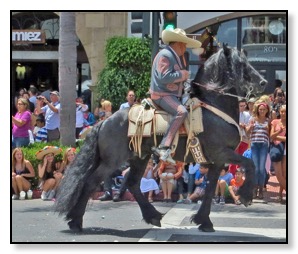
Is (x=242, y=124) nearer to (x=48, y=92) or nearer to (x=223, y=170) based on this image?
(x=223, y=170)

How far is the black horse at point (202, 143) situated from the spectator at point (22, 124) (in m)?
3.38

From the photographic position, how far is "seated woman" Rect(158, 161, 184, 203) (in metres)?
12.1

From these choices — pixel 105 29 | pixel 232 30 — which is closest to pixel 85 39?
pixel 105 29

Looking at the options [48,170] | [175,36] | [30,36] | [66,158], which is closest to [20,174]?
[48,170]

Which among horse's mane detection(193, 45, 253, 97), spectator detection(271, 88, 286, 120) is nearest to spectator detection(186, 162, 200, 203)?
spectator detection(271, 88, 286, 120)

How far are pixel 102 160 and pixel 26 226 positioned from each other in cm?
134

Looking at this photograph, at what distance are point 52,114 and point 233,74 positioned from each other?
5.03 meters

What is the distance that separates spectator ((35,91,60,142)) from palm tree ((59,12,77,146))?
41 cm

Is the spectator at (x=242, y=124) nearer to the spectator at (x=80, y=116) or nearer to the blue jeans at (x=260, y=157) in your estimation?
the blue jeans at (x=260, y=157)

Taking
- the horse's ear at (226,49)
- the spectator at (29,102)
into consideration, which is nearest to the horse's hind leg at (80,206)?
the horse's ear at (226,49)

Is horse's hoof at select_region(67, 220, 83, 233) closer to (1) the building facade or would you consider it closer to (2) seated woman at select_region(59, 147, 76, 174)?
(2) seated woman at select_region(59, 147, 76, 174)

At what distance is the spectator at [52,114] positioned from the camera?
541 inches

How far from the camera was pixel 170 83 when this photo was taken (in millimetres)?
9430

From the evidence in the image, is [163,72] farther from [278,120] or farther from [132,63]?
[132,63]
